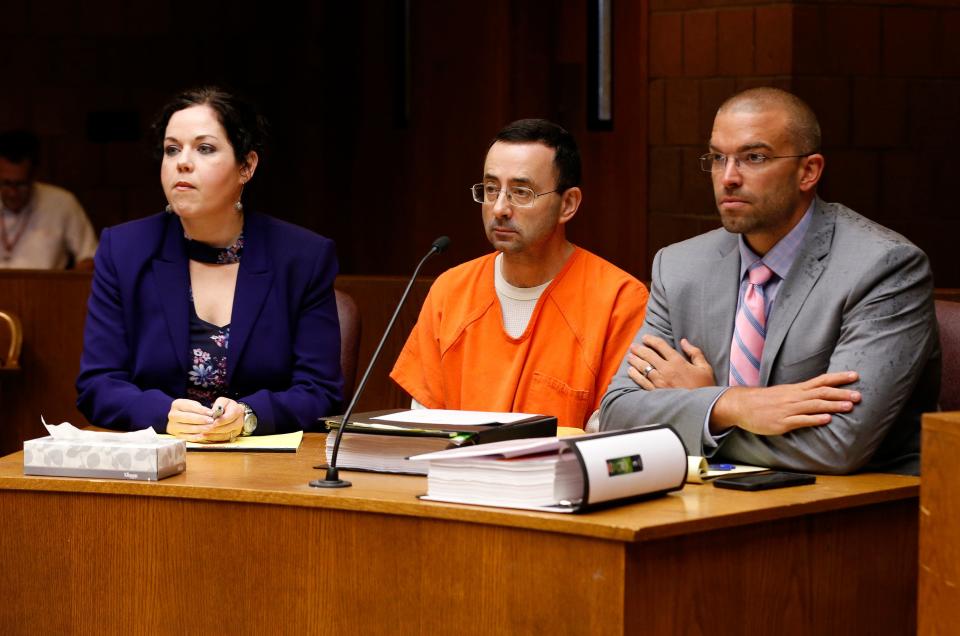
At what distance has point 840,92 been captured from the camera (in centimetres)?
492

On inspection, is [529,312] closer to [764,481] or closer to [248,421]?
[248,421]

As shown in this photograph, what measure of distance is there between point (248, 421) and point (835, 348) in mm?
1166

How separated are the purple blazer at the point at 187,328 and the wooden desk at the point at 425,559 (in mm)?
486

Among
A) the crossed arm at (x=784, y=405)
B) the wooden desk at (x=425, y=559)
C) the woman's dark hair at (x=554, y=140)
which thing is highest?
the woman's dark hair at (x=554, y=140)

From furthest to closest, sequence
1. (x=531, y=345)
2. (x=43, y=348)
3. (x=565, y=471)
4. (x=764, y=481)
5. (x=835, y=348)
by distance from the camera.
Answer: (x=43, y=348) < (x=531, y=345) < (x=835, y=348) < (x=764, y=481) < (x=565, y=471)

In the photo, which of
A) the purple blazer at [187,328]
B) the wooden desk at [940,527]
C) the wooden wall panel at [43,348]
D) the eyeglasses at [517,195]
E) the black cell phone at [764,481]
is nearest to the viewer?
the wooden desk at [940,527]

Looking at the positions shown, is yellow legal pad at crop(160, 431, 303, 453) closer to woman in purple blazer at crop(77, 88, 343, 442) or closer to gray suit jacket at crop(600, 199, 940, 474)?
woman in purple blazer at crop(77, 88, 343, 442)

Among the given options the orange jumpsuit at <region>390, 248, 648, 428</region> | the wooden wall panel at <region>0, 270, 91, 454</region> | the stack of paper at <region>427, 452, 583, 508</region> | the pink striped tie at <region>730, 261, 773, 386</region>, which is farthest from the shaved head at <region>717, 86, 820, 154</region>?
the wooden wall panel at <region>0, 270, 91, 454</region>

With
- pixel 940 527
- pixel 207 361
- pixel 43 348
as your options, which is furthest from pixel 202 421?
pixel 43 348

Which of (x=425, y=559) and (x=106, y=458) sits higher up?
(x=106, y=458)

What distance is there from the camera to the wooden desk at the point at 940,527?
77.7 inches

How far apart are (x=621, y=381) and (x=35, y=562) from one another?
1116 mm

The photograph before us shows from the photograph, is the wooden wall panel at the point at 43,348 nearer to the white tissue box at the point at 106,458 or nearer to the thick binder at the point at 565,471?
the white tissue box at the point at 106,458

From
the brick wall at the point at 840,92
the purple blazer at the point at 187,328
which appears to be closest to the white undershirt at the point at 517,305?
the purple blazer at the point at 187,328
